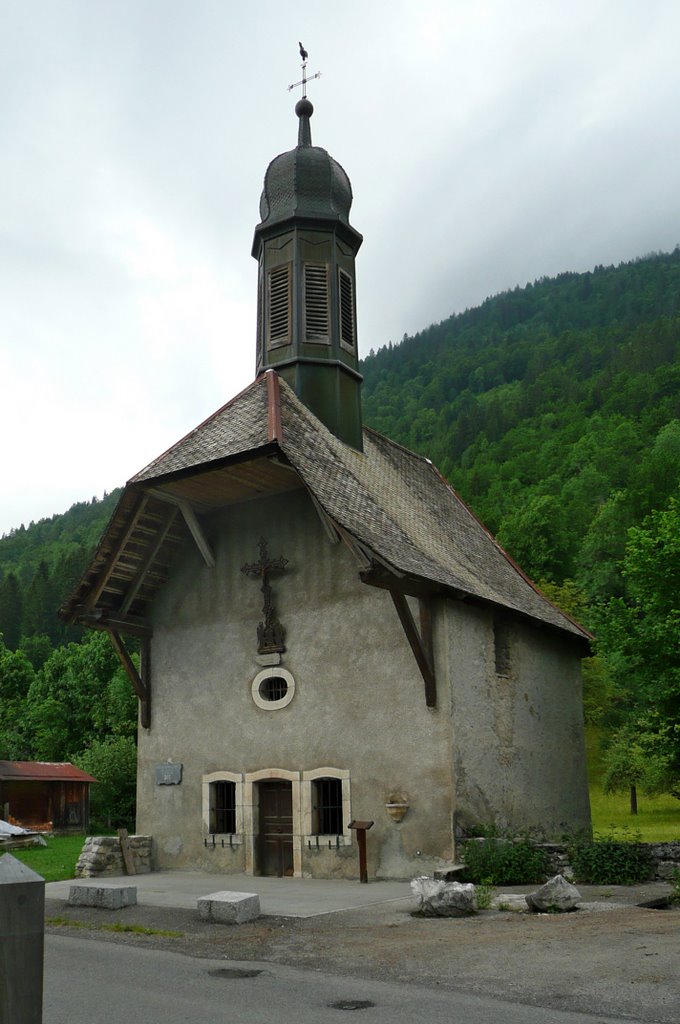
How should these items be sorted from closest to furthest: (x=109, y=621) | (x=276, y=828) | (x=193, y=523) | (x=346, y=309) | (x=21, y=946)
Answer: (x=21, y=946), (x=276, y=828), (x=193, y=523), (x=109, y=621), (x=346, y=309)

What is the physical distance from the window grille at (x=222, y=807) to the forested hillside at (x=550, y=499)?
8621mm

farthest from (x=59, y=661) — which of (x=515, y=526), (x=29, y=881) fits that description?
(x=29, y=881)

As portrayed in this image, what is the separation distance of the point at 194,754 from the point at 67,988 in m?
10.7

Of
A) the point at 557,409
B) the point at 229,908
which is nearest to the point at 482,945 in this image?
the point at 229,908

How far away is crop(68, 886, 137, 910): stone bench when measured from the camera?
12258 mm

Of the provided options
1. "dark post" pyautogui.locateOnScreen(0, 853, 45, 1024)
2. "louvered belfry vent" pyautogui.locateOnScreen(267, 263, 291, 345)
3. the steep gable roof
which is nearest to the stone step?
the steep gable roof

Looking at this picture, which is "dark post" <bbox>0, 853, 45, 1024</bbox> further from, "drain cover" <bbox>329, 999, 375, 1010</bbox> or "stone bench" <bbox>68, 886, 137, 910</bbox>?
"stone bench" <bbox>68, 886, 137, 910</bbox>

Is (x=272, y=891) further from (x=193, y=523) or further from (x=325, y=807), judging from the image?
(x=193, y=523)

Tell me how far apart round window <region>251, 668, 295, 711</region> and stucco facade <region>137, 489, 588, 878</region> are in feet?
0.35

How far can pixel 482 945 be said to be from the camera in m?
8.65

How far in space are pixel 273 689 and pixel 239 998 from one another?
412 inches

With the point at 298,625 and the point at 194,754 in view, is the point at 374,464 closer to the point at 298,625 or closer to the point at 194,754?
the point at 298,625

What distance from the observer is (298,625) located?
17.0m

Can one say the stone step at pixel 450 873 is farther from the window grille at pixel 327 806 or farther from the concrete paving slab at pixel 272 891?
the window grille at pixel 327 806
